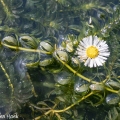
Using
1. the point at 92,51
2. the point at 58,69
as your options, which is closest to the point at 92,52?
the point at 92,51

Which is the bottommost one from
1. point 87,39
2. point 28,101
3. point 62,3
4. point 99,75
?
point 28,101

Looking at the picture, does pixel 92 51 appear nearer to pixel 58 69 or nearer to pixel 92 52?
pixel 92 52

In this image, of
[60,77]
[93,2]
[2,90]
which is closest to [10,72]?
[2,90]

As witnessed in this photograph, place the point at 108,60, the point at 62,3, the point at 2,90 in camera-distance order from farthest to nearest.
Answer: the point at 62,3 < the point at 108,60 < the point at 2,90

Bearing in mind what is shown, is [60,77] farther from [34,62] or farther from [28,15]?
[28,15]
